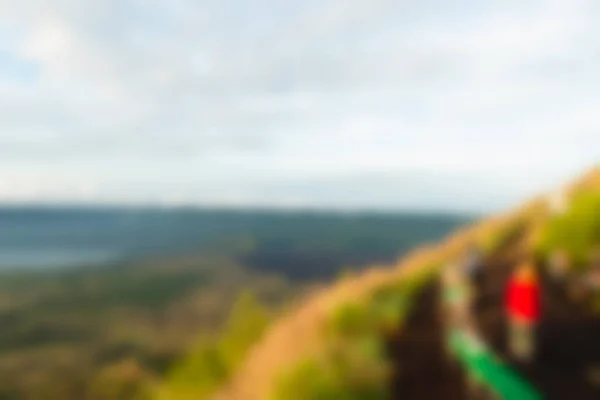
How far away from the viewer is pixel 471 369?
17.3ft

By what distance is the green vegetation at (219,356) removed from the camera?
5.58 metres

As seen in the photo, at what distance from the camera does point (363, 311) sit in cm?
641

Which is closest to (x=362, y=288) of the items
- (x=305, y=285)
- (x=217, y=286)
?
(x=305, y=285)

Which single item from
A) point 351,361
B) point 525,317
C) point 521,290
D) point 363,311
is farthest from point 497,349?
point 351,361

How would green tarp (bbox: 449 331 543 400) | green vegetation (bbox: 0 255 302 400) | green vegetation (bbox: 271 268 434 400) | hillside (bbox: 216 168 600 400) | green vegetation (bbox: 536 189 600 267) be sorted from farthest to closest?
1. green vegetation (bbox: 536 189 600 267)
2. green vegetation (bbox: 0 255 302 400)
3. hillside (bbox: 216 168 600 400)
4. green vegetation (bbox: 271 268 434 400)
5. green tarp (bbox: 449 331 543 400)

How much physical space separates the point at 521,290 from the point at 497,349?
20.7 inches

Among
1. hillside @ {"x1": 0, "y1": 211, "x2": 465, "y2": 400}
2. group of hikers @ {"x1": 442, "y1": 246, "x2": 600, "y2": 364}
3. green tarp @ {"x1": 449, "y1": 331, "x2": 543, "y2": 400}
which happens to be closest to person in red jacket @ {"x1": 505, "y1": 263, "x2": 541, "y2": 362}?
group of hikers @ {"x1": 442, "y1": 246, "x2": 600, "y2": 364}

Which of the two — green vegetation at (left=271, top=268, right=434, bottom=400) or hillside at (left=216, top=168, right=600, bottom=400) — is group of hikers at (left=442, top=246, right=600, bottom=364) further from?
green vegetation at (left=271, top=268, right=434, bottom=400)

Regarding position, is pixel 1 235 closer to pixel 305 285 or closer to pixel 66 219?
pixel 66 219

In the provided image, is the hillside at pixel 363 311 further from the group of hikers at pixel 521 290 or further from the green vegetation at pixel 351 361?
the group of hikers at pixel 521 290

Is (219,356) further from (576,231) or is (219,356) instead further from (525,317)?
(576,231)

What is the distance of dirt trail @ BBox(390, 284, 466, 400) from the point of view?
5.04m

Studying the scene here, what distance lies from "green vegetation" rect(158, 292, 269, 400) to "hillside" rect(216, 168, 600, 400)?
115 mm

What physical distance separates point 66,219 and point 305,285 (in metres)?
2.50
